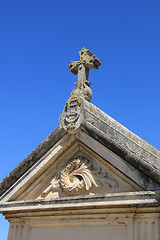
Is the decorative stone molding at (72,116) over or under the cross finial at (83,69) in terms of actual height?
under

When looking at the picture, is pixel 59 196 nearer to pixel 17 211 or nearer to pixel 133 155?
pixel 17 211

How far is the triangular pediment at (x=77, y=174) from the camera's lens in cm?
735

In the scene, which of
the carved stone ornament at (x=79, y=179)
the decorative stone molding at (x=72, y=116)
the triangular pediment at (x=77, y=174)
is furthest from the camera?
the decorative stone molding at (x=72, y=116)

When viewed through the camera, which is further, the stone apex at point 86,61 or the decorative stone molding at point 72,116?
the stone apex at point 86,61

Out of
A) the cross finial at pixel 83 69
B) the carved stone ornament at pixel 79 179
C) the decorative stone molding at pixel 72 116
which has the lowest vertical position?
the carved stone ornament at pixel 79 179

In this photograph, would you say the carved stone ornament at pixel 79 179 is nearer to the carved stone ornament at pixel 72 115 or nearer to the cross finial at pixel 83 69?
the carved stone ornament at pixel 72 115

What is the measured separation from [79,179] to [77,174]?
11cm

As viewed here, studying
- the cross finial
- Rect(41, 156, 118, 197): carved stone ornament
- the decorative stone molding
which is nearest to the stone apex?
the cross finial

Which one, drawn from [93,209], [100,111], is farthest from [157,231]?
[100,111]

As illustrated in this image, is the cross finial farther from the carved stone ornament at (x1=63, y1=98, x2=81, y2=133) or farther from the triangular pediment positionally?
the triangular pediment

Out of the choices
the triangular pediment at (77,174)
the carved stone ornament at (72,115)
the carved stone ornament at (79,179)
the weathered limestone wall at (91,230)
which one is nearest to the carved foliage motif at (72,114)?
the carved stone ornament at (72,115)

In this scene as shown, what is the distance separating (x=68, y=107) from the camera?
8492 millimetres

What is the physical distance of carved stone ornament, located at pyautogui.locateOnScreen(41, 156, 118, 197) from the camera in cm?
768

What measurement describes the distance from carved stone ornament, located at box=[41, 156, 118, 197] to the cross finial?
4.94 ft
